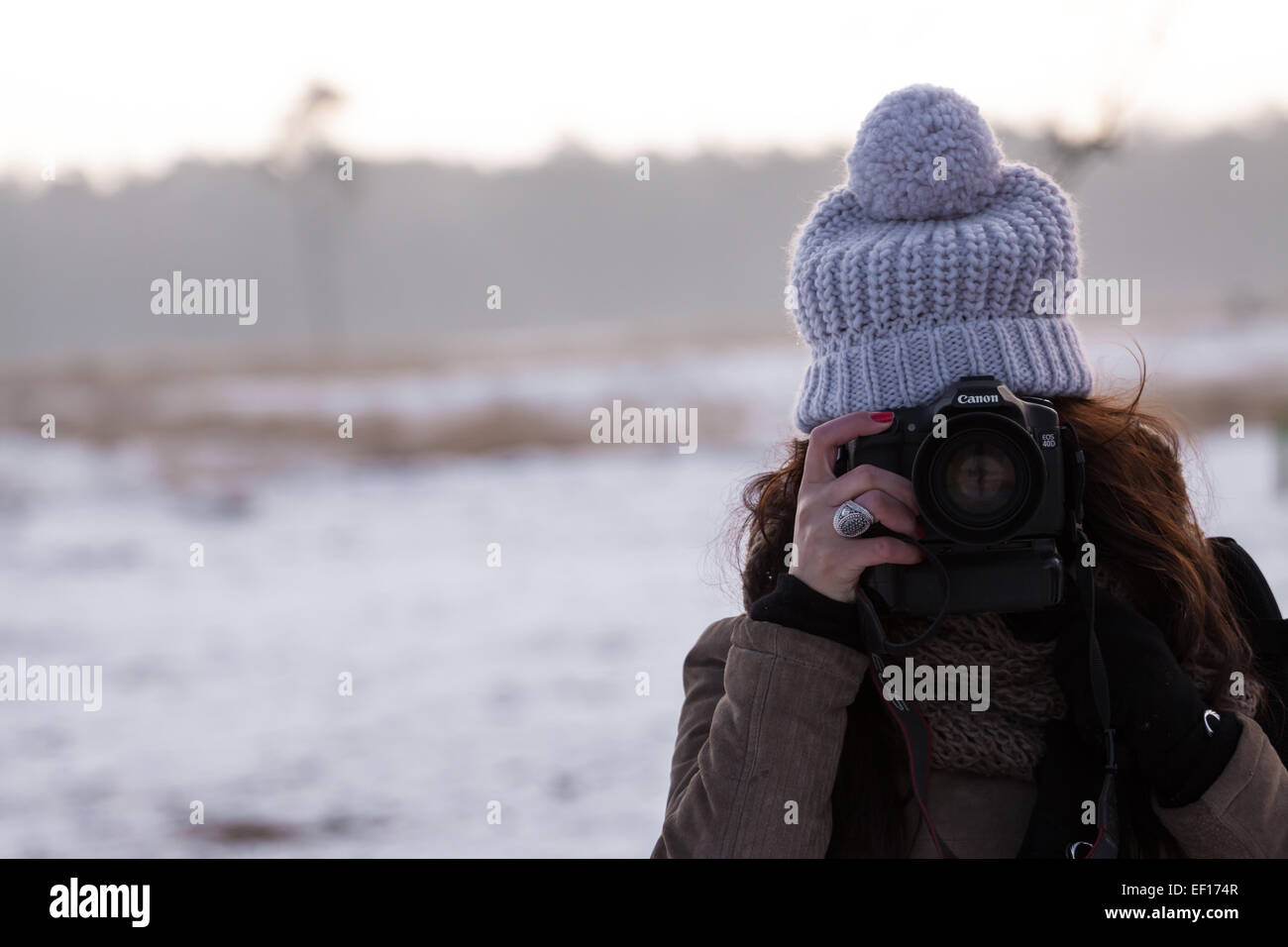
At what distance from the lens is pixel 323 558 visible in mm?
6504

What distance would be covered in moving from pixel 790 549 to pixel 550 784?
243cm

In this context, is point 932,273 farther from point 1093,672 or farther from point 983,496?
point 1093,672

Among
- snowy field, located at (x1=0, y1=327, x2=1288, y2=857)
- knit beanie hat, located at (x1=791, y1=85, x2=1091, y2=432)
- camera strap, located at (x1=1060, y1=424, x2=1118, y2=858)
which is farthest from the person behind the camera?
snowy field, located at (x1=0, y1=327, x2=1288, y2=857)

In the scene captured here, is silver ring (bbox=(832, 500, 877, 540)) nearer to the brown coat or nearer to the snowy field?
the brown coat

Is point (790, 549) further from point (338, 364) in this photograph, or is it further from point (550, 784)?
point (338, 364)

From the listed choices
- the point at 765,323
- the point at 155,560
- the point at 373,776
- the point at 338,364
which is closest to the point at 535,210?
the point at 765,323

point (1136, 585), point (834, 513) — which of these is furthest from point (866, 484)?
point (1136, 585)

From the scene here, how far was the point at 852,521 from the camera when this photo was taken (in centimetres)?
92

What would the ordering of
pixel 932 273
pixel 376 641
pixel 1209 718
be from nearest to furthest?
pixel 1209 718 → pixel 932 273 → pixel 376 641

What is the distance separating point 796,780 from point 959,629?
0.21 metres

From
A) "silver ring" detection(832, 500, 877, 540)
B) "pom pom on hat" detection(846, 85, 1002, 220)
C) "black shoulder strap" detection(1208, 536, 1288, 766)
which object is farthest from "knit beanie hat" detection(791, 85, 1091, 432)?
"black shoulder strap" detection(1208, 536, 1288, 766)

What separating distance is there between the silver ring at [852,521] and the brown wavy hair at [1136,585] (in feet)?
0.42

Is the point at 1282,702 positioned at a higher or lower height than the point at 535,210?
lower

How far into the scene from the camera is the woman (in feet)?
2.90
